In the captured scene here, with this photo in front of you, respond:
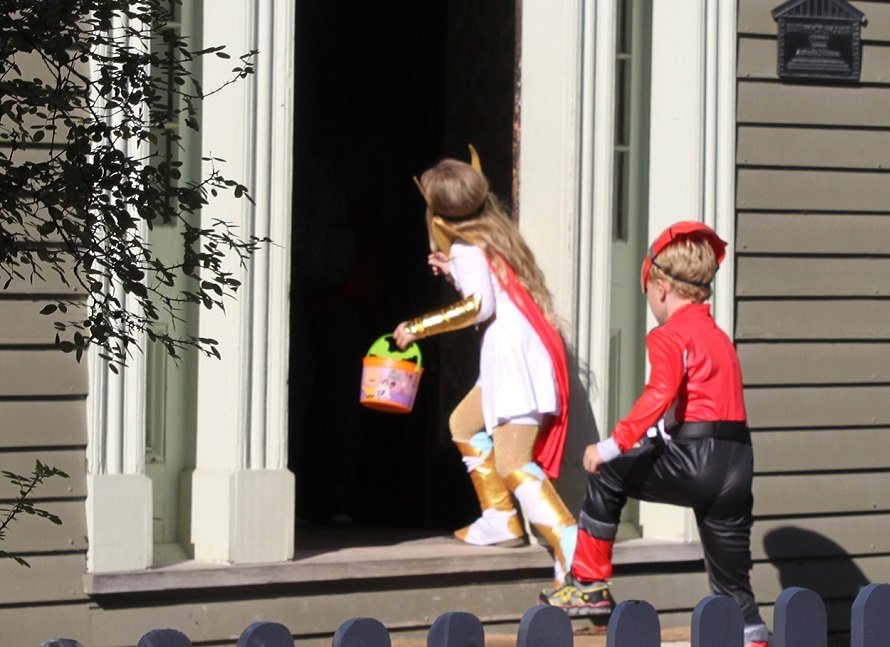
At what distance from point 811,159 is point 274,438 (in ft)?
8.83

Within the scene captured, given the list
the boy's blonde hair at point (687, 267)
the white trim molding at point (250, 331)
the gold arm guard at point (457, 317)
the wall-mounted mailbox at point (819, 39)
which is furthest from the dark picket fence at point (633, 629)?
the wall-mounted mailbox at point (819, 39)

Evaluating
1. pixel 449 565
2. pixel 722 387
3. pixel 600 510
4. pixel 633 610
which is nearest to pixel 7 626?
pixel 449 565

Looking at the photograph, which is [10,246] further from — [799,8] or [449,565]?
[799,8]

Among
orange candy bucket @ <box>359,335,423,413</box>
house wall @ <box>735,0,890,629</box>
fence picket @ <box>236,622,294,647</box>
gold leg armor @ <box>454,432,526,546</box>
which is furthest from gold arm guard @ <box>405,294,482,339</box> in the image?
fence picket @ <box>236,622,294,647</box>

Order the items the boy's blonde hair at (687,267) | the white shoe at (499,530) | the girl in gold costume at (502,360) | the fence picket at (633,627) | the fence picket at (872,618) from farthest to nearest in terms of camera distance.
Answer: the white shoe at (499,530) < the girl in gold costume at (502,360) < the boy's blonde hair at (687,267) < the fence picket at (872,618) < the fence picket at (633,627)

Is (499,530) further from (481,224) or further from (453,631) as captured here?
(453,631)

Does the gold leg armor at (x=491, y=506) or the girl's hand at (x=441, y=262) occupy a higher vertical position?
the girl's hand at (x=441, y=262)

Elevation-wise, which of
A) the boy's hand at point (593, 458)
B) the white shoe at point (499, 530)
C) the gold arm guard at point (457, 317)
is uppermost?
the gold arm guard at point (457, 317)

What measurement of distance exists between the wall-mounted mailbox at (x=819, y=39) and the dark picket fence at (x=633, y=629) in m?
3.79

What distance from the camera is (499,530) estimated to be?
Result: 638 cm

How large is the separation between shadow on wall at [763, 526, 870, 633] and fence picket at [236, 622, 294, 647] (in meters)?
4.30

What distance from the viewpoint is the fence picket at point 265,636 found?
2752 millimetres

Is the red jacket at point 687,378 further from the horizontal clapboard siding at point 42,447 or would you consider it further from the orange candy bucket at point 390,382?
the horizontal clapboard siding at point 42,447

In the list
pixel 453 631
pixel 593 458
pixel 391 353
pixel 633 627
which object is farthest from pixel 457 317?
pixel 453 631
